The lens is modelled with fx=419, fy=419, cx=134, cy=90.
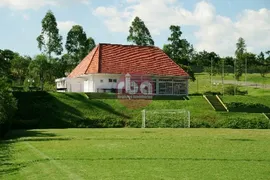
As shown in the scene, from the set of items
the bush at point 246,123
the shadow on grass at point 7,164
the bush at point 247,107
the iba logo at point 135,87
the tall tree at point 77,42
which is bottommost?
the bush at point 246,123

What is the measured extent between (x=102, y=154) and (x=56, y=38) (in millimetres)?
39634

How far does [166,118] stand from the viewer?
31344 millimetres

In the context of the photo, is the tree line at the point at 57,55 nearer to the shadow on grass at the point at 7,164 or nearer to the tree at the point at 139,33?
the tree at the point at 139,33

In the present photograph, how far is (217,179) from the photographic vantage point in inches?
373

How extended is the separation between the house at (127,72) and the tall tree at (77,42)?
1022 cm

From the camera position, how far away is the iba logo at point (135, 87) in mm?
37444

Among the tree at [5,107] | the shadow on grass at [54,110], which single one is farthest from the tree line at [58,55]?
the tree at [5,107]

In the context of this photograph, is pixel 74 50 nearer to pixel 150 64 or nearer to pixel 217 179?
pixel 150 64

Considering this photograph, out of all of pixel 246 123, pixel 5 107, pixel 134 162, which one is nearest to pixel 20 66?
pixel 246 123

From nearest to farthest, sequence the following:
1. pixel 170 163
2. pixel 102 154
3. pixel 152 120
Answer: pixel 170 163 → pixel 102 154 → pixel 152 120

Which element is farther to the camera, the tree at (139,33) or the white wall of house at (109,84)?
the tree at (139,33)

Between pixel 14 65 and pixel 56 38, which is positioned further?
pixel 14 65

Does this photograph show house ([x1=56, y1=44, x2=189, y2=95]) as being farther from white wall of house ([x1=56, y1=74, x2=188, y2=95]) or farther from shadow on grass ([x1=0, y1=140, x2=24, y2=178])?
shadow on grass ([x1=0, y1=140, x2=24, y2=178])

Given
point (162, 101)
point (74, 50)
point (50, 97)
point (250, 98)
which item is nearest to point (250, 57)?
point (74, 50)
